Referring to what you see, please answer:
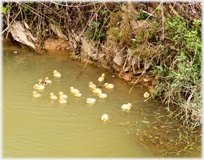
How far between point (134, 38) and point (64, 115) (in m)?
2.01

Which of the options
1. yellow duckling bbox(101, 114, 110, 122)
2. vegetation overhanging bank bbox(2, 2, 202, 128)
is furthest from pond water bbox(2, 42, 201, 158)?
vegetation overhanging bank bbox(2, 2, 202, 128)

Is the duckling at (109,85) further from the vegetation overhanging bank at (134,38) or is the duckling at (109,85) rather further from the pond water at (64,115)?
the vegetation overhanging bank at (134,38)

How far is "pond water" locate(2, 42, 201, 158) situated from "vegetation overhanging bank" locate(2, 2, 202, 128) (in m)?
0.34

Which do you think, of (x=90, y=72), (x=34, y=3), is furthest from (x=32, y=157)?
(x=34, y=3)

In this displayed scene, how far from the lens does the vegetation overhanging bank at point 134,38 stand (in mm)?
4363

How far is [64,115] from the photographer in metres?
4.16

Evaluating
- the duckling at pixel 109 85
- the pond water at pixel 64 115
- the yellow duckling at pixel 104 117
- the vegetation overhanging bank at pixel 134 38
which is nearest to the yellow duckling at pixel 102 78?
the pond water at pixel 64 115

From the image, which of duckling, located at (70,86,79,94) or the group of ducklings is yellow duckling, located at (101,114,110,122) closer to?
the group of ducklings

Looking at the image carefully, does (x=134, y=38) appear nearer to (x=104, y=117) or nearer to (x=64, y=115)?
(x=104, y=117)

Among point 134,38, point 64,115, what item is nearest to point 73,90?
point 64,115

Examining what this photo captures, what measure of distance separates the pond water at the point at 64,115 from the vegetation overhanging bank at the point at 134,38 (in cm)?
34

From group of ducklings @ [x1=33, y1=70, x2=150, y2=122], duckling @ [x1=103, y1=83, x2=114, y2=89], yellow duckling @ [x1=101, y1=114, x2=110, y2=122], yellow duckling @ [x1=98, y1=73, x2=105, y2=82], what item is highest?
yellow duckling @ [x1=98, y1=73, x2=105, y2=82]

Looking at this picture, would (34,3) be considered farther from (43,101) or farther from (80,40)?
(43,101)

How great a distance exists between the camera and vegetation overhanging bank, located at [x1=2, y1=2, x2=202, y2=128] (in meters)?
4.36
